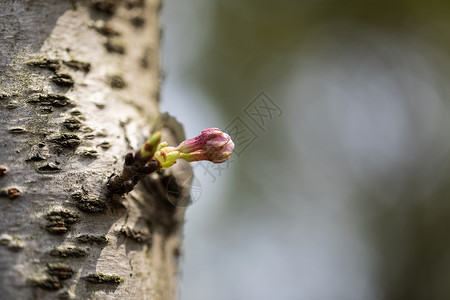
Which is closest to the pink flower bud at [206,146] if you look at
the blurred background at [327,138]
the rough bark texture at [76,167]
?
the rough bark texture at [76,167]

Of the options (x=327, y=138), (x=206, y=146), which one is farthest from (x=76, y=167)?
(x=327, y=138)

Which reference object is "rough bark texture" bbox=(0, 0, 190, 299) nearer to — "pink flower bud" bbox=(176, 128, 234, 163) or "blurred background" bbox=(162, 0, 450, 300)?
"pink flower bud" bbox=(176, 128, 234, 163)

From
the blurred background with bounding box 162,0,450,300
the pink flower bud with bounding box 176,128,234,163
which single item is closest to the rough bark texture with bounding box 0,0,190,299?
the pink flower bud with bounding box 176,128,234,163

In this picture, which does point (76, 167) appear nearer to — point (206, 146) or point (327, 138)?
point (206, 146)

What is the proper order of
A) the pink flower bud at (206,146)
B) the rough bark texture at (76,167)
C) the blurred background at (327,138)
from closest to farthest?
1. the rough bark texture at (76,167)
2. the pink flower bud at (206,146)
3. the blurred background at (327,138)

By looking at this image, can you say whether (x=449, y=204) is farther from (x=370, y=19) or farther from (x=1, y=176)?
(x=1, y=176)

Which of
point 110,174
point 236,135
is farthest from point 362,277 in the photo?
point 110,174

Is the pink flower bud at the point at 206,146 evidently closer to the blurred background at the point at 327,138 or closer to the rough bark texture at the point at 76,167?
the rough bark texture at the point at 76,167
